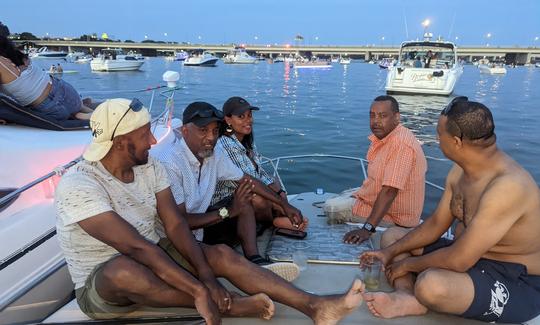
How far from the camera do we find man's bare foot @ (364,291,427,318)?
2.30m

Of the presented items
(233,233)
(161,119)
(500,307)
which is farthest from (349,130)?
(500,307)

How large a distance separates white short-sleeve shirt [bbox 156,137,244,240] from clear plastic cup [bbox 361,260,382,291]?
1.19m

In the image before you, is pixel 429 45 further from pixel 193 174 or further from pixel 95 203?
pixel 95 203

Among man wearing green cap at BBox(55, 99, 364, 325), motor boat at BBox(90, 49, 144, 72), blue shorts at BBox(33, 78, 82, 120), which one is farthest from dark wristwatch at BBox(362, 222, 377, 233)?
motor boat at BBox(90, 49, 144, 72)

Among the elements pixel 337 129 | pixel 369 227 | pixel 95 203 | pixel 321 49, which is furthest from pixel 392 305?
pixel 321 49

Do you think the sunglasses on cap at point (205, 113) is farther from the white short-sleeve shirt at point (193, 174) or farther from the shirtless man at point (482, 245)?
the shirtless man at point (482, 245)

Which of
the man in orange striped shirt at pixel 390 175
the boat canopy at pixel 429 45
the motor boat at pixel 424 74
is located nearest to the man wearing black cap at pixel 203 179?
the man in orange striped shirt at pixel 390 175

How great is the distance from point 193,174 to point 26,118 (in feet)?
5.46

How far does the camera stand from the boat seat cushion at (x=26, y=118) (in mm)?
3334

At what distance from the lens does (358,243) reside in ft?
10.8

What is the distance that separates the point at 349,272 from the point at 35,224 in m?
2.19

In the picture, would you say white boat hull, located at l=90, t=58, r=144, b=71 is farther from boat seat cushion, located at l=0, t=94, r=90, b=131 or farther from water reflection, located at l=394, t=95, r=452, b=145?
boat seat cushion, located at l=0, t=94, r=90, b=131

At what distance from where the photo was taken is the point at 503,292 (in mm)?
2139

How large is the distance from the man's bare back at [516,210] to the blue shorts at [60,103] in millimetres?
3409
